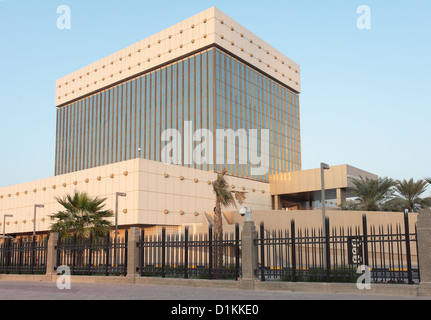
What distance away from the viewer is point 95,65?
3497 inches

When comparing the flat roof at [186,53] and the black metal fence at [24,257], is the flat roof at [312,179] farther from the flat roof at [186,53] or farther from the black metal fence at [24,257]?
the black metal fence at [24,257]

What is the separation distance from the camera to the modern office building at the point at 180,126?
52.9 meters

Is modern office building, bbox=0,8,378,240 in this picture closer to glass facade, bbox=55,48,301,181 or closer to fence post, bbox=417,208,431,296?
glass facade, bbox=55,48,301,181

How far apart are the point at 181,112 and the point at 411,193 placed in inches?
1422

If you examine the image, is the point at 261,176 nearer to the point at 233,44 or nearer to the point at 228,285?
the point at 233,44

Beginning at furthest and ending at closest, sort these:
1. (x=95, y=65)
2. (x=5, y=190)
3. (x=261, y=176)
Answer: (x=95, y=65) → (x=261, y=176) → (x=5, y=190)

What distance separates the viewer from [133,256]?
20.9m

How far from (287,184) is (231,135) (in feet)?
35.8

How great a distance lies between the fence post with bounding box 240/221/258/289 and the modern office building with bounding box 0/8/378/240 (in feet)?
107

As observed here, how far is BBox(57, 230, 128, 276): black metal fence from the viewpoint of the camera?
21844mm

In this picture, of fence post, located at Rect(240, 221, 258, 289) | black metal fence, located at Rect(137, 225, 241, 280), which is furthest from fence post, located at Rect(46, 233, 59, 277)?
fence post, located at Rect(240, 221, 258, 289)

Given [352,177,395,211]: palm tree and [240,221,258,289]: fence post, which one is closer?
[240,221,258,289]: fence post

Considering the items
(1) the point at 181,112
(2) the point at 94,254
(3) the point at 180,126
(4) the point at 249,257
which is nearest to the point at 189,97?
(1) the point at 181,112
